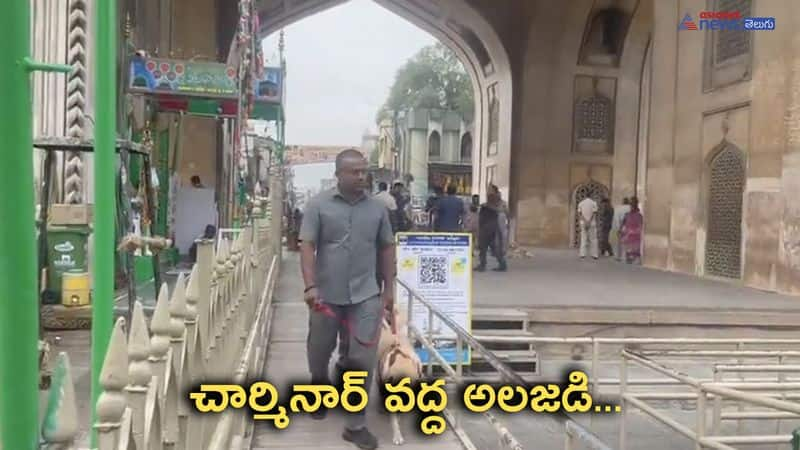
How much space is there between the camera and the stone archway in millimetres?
21062

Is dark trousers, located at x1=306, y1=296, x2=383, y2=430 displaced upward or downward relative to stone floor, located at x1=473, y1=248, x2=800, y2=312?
upward

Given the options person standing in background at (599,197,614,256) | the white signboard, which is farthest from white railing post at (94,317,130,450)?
person standing in background at (599,197,614,256)

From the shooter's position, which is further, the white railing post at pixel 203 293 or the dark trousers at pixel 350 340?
the dark trousers at pixel 350 340

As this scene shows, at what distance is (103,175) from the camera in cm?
163

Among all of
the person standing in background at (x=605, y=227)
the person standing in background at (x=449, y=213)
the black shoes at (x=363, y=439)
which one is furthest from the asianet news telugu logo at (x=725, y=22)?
the black shoes at (x=363, y=439)

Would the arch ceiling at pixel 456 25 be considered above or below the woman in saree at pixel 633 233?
above

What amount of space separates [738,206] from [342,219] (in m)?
9.83

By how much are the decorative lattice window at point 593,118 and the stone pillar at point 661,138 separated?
599 centimetres

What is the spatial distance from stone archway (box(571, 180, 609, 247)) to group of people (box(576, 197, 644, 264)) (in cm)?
235

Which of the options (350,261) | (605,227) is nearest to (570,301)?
(350,261)

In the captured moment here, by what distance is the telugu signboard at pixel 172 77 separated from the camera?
27.1 feet

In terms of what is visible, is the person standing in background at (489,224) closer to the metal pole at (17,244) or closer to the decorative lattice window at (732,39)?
the decorative lattice window at (732,39)

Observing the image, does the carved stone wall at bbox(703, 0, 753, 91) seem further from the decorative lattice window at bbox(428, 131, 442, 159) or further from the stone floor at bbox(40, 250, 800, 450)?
the decorative lattice window at bbox(428, 131, 442, 159)

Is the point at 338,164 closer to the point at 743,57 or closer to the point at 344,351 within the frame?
the point at 344,351
